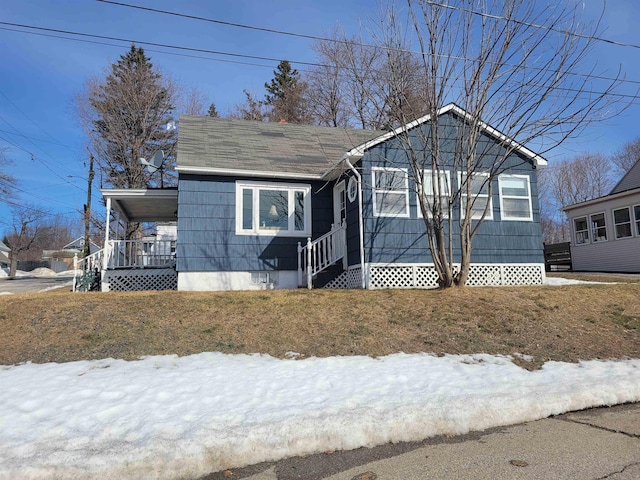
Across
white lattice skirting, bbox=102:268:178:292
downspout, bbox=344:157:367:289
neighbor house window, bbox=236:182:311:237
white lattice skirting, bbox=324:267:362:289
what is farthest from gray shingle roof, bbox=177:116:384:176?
white lattice skirting, bbox=102:268:178:292

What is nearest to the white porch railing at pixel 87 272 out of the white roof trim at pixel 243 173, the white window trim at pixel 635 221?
the white roof trim at pixel 243 173

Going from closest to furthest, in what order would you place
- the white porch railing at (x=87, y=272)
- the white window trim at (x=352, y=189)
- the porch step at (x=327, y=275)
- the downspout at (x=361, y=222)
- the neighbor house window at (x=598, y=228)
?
the downspout at (x=361, y=222)
the white window trim at (x=352, y=189)
the porch step at (x=327, y=275)
the white porch railing at (x=87, y=272)
the neighbor house window at (x=598, y=228)

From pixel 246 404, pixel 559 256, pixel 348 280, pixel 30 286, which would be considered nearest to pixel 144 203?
pixel 348 280

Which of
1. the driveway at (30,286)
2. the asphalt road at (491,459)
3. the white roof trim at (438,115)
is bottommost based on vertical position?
the asphalt road at (491,459)

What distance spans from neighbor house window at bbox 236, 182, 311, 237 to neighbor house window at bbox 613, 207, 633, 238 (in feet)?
43.0

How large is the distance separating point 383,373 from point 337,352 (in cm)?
99

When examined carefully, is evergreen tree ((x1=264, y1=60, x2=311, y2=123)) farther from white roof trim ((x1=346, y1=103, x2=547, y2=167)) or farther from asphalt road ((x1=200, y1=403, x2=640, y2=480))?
asphalt road ((x1=200, y1=403, x2=640, y2=480))

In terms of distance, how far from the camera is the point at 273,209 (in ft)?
41.1

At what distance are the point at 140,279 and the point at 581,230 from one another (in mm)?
18041

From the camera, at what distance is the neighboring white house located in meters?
17.6

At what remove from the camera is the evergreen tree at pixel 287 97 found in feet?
108

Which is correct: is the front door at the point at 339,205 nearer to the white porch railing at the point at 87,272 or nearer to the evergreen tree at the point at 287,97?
the white porch railing at the point at 87,272

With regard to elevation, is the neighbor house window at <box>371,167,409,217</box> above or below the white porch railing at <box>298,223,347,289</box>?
above

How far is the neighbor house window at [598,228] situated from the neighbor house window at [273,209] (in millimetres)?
13528
